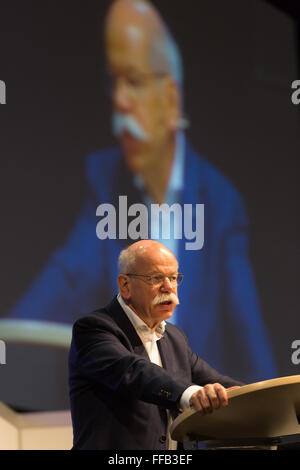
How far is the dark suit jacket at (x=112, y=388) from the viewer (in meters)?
Result: 2.41

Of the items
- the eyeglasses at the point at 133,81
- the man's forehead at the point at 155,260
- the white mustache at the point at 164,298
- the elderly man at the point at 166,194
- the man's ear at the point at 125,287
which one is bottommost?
the white mustache at the point at 164,298

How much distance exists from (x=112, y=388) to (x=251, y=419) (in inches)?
19.3

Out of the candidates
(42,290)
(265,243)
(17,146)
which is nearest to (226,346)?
(265,243)

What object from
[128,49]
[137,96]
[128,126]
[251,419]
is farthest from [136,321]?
[128,49]

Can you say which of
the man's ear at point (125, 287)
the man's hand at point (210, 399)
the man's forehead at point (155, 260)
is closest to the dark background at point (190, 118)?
the man's ear at point (125, 287)

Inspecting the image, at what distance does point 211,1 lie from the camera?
5078 millimetres

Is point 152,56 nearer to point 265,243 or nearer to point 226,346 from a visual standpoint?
point 265,243

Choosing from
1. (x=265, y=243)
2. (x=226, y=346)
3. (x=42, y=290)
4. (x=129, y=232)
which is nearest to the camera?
(x=42, y=290)

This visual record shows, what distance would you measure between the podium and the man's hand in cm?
2

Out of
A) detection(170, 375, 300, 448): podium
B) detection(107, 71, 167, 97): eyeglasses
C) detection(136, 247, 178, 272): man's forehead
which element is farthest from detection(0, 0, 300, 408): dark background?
detection(170, 375, 300, 448): podium

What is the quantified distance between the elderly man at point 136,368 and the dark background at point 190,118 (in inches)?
43.6

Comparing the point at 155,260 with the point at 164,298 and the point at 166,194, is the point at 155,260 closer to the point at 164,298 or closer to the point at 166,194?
the point at 164,298

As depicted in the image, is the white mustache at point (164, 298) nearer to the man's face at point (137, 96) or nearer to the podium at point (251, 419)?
the podium at point (251, 419)
